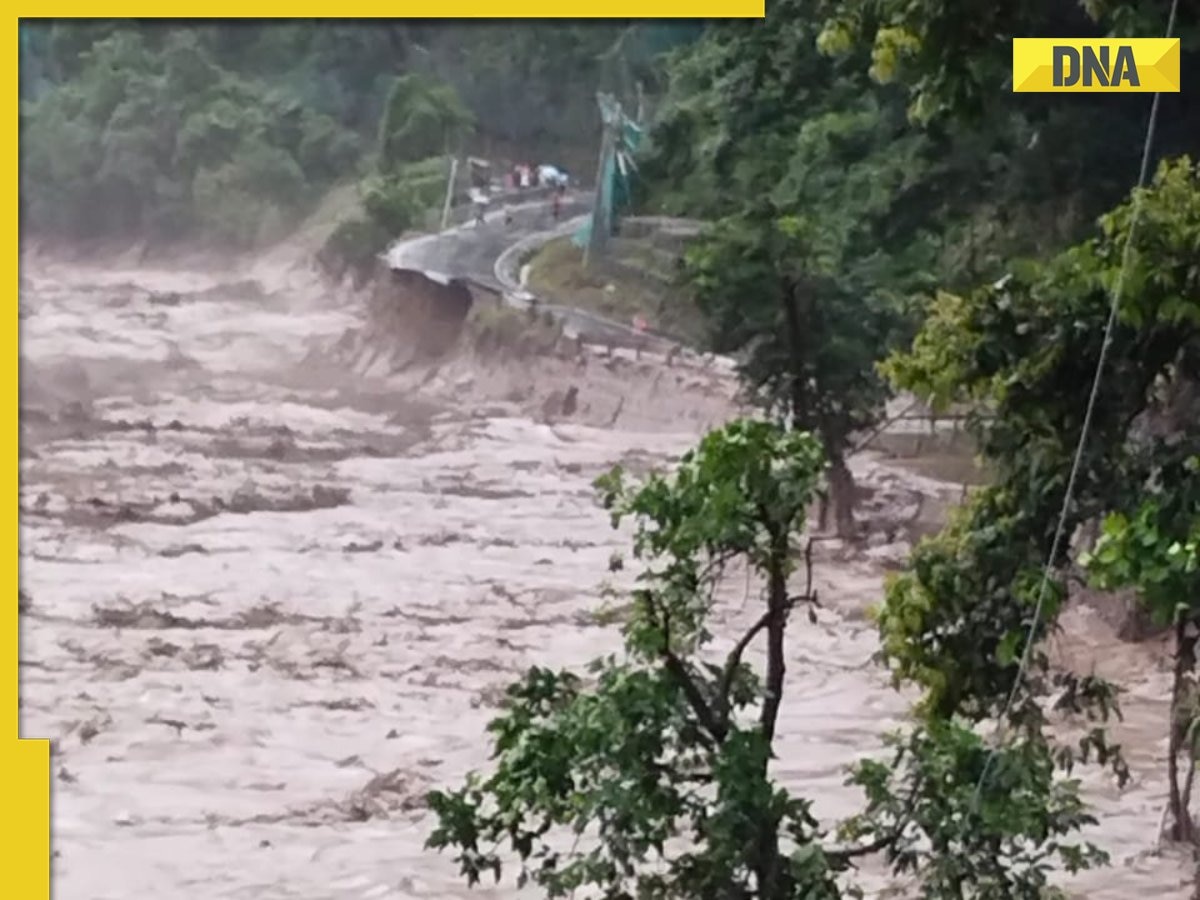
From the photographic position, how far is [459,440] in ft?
9.58

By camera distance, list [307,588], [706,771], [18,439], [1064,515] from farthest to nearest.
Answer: [307,588], [18,439], [1064,515], [706,771]

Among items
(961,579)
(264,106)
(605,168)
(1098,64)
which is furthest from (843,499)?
(264,106)

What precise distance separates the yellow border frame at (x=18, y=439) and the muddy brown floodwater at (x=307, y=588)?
3 centimetres

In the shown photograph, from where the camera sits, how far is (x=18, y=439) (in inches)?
102

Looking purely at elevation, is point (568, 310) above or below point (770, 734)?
above

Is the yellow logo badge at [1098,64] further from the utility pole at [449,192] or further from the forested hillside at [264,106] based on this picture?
the utility pole at [449,192]

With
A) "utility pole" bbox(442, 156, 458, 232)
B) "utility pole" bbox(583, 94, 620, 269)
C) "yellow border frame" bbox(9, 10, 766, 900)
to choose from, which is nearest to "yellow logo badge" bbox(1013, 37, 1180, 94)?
"yellow border frame" bbox(9, 10, 766, 900)

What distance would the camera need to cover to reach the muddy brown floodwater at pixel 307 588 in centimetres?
256

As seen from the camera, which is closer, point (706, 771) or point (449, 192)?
point (706, 771)

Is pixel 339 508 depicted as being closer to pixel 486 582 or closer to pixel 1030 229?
pixel 486 582

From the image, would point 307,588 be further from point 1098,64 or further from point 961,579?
point 1098,64

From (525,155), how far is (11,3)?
848mm

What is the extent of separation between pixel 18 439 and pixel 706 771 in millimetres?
1319

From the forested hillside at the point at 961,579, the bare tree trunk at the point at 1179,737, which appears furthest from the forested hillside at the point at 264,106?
the bare tree trunk at the point at 1179,737
